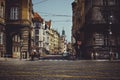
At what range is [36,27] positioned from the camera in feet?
370

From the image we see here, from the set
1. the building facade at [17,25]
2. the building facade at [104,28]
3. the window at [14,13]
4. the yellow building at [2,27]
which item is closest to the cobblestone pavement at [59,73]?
the building facade at [104,28]

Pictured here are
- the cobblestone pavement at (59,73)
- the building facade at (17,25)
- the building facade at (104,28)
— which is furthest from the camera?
the building facade at (17,25)

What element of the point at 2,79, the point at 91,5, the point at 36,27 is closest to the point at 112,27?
the point at 91,5

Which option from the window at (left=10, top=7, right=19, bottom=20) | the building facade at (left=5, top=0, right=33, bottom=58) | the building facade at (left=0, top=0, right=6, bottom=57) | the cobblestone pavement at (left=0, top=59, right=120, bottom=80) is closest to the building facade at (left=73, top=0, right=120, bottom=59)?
the building facade at (left=5, top=0, right=33, bottom=58)

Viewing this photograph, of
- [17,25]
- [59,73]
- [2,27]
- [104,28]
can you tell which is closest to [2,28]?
[2,27]

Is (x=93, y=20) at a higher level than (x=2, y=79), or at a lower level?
higher

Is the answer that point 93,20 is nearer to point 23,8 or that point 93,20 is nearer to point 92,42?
point 92,42

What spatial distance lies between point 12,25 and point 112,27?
55.0 ft

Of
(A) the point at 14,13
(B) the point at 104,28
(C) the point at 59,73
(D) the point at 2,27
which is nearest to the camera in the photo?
(C) the point at 59,73

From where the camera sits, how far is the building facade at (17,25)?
5688cm

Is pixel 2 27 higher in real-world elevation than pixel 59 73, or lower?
higher

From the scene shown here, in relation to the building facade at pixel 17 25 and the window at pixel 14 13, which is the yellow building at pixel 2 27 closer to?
the window at pixel 14 13

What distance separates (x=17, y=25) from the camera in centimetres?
5697

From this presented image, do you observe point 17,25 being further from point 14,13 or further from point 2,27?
point 2,27
